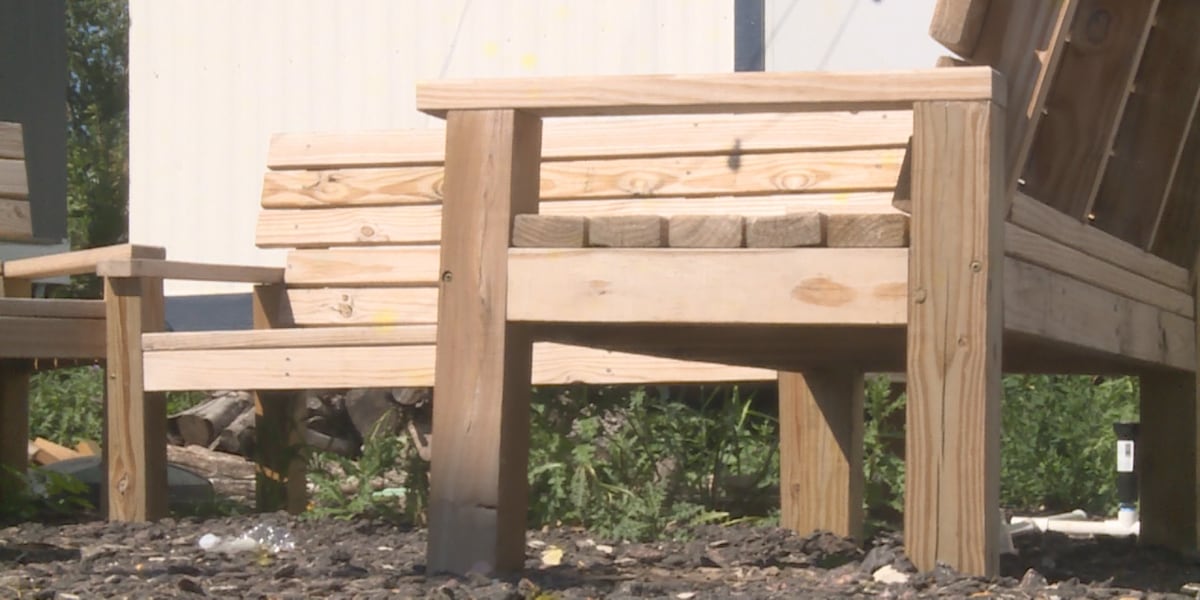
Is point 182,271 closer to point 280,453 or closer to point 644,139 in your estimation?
point 280,453

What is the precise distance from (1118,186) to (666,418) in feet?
5.34

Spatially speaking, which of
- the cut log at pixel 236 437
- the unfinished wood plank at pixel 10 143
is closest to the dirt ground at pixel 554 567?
the unfinished wood plank at pixel 10 143

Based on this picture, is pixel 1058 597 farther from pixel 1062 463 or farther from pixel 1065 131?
pixel 1062 463

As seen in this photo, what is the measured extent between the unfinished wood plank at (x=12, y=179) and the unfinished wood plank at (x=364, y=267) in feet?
3.68

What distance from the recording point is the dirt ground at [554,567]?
8.39 feet

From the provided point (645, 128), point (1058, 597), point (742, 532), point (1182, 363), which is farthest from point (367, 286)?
point (1058, 597)

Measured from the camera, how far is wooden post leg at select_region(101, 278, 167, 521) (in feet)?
13.4

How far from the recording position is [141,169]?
7137 mm

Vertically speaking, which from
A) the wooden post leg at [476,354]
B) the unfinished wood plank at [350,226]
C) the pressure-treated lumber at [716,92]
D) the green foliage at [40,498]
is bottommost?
the green foliage at [40,498]

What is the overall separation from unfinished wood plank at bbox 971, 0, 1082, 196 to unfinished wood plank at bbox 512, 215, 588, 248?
678 mm

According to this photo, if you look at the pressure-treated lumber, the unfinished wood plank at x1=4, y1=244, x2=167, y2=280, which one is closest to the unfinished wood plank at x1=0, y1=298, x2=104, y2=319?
the unfinished wood plank at x1=4, y1=244, x2=167, y2=280

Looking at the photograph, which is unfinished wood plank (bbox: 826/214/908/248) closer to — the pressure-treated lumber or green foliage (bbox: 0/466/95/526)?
the pressure-treated lumber

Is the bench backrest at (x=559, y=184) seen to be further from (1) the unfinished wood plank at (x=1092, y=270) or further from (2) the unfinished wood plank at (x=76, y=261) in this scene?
(1) the unfinished wood plank at (x=1092, y=270)

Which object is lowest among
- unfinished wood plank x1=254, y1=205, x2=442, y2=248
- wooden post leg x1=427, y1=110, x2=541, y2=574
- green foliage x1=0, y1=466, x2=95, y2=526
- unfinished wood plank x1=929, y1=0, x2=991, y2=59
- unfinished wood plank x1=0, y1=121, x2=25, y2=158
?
green foliage x1=0, y1=466, x2=95, y2=526
